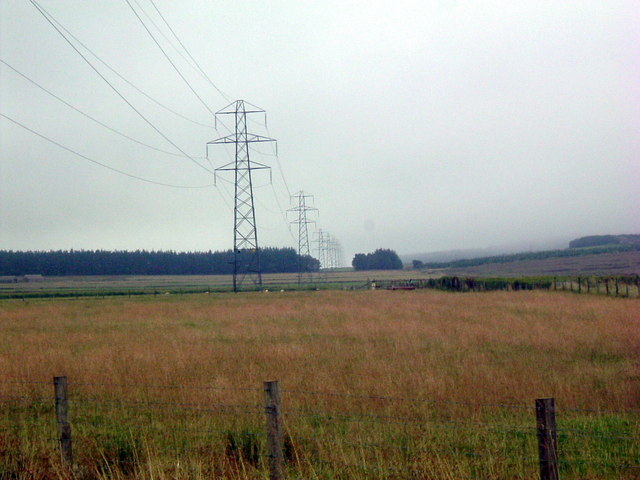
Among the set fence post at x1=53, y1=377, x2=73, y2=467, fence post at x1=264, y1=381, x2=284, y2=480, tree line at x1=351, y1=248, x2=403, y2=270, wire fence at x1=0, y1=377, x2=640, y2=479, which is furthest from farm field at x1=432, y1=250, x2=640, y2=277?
tree line at x1=351, y1=248, x2=403, y2=270

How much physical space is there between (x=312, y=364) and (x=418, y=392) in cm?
391

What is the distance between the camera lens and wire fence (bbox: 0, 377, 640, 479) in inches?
281

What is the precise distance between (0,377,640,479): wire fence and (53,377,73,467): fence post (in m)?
0.01

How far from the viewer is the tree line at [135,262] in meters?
113

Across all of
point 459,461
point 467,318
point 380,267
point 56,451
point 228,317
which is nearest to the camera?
point 459,461

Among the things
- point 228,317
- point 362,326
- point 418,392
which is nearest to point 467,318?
point 362,326

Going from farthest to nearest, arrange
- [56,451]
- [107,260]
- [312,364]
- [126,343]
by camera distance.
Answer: [107,260], [126,343], [312,364], [56,451]

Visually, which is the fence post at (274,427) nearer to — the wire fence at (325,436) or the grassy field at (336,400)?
the wire fence at (325,436)

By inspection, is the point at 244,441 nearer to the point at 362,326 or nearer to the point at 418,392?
the point at 418,392

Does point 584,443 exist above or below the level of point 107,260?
below

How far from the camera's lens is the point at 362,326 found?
24.0 m

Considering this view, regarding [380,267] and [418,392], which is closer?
[418,392]

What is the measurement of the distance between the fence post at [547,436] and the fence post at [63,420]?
16.7ft

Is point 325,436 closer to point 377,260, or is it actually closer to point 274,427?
point 274,427
